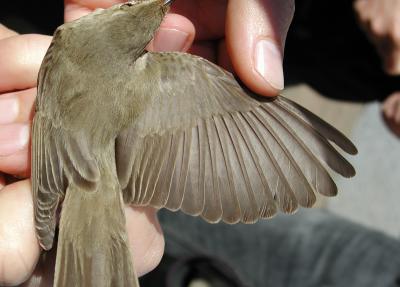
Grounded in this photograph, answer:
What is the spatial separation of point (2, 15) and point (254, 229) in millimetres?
2188

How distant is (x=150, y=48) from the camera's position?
10.4ft

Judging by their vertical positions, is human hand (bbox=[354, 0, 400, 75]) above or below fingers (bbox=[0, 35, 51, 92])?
below

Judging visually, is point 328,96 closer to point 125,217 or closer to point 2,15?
point 2,15

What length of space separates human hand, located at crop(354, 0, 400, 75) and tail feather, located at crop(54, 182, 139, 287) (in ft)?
6.87

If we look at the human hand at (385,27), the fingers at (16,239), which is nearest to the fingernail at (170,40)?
Answer: the fingers at (16,239)

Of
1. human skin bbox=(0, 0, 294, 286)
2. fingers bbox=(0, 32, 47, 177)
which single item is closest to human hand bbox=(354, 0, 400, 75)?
human skin bbox=(0, 0, 294, 286)

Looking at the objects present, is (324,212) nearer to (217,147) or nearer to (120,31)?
(217,147)

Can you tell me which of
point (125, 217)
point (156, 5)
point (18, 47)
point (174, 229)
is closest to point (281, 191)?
point (125, 217)

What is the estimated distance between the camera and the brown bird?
9.02 ft

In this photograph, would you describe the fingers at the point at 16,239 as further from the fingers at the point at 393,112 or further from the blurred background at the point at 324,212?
the fingers at the point at 393,112

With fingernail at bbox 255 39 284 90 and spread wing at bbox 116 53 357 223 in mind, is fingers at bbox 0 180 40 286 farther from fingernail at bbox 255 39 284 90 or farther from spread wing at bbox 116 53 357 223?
fingernail at bbox 255 39 284 90

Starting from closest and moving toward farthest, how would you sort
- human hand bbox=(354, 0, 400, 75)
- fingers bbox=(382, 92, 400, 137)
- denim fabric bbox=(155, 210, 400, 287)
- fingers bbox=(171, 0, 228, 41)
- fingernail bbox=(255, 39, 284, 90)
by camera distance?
fingernail bbox=(255, 39, 284, 90) < fingers bbox=(171, 0, 228, 41) < denim fabric bbox=(155, 210, 400, 287) < human hand bbox=(354, 0, 400, 75) < fingers bbox=(382, 92, 400, 137)

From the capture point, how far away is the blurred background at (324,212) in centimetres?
386

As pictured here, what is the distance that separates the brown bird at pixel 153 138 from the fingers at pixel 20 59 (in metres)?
0.19
